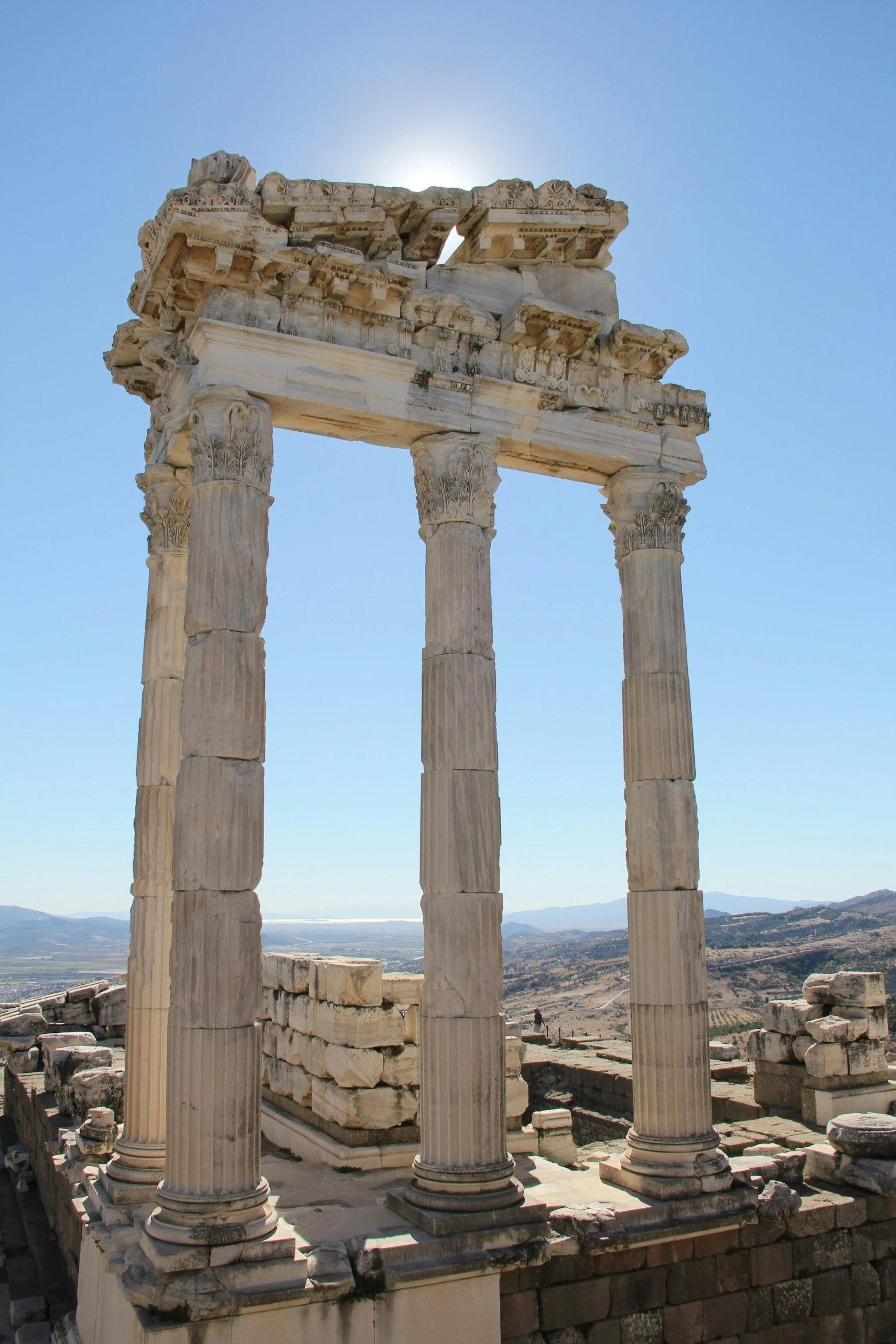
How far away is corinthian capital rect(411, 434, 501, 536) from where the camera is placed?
12172 mm

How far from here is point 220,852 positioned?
10094 mm

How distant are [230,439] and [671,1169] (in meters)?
9.15

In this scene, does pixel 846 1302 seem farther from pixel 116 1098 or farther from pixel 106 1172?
pixel 116 1098

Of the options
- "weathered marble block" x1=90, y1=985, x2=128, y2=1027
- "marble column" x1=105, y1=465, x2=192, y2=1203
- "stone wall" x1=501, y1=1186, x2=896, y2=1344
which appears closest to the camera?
"stone wall" x1=501, y1=1186, x2=896, y2=1344

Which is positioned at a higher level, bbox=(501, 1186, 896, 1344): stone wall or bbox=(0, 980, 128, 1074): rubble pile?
bbox=(0, 980, 128, 1074): rubble pile

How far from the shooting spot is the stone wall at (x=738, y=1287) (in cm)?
1037

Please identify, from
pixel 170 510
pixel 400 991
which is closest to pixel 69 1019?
pixel 400 991

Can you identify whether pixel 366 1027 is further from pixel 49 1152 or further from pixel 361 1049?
pixel 49 1152

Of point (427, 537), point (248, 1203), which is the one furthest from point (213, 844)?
point (427, 537)

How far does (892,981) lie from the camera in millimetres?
47281

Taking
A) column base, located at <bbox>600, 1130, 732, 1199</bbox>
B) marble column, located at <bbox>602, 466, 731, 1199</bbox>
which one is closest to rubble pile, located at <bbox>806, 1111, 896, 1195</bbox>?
column base, located at <bbox>600, 1130, 732, 1199</bbox>

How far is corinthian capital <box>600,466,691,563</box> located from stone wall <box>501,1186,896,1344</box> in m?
8.00

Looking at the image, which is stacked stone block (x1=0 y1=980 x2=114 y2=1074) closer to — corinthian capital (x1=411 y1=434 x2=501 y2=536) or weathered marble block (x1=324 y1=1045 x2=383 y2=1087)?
weathered marble block (x1=324 y1=1045 x2=383 y2=1087)

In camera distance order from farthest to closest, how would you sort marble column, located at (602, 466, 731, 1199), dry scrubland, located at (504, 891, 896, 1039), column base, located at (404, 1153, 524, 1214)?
dry scrubland, located at (504, 891, 896, 1039) < marble column, located at (602, 466, 731, 1199) < column base, located at (404, 1153, 524, 1214)
